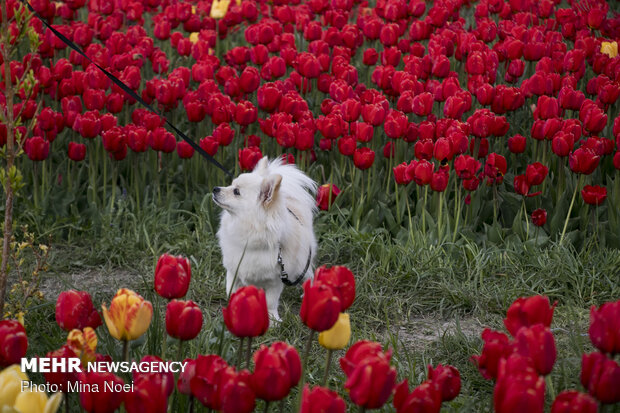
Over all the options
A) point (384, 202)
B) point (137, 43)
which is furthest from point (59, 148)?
point (384, 202)

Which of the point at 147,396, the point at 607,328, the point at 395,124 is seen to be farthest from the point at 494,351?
the point at 395,124

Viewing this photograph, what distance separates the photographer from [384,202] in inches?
203

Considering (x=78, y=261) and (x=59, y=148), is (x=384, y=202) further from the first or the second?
(x=59, y=148)

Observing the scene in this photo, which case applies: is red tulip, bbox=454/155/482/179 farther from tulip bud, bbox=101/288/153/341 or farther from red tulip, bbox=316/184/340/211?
tulip bud, bbox=101/288/153/341

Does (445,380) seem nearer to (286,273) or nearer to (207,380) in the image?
(207,380)

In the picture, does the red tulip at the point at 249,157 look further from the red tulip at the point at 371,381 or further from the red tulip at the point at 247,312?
the red tulip at the point at 371,381

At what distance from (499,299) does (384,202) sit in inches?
49.4

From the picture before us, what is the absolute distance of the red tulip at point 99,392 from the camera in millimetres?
1800

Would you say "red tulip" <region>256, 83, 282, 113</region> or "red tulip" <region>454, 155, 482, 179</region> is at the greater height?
"red tulip" <region>256, 83, 282, 113</region>

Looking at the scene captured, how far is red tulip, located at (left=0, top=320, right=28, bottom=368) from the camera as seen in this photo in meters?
1.98

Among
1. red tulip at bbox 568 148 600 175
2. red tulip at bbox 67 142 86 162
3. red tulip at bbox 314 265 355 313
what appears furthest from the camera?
red tulip at bbox 67 142 86 162

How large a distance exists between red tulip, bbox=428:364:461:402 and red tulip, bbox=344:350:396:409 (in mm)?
216

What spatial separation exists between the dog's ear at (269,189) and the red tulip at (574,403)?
7.09 feet

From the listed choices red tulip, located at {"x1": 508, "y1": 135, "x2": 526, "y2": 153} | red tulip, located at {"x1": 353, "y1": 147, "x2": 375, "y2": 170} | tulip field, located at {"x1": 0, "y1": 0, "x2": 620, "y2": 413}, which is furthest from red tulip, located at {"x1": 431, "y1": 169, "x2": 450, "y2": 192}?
red tulip, located at {"x1": 508, "y1": 135, "x2": 526, "y2": 153}
